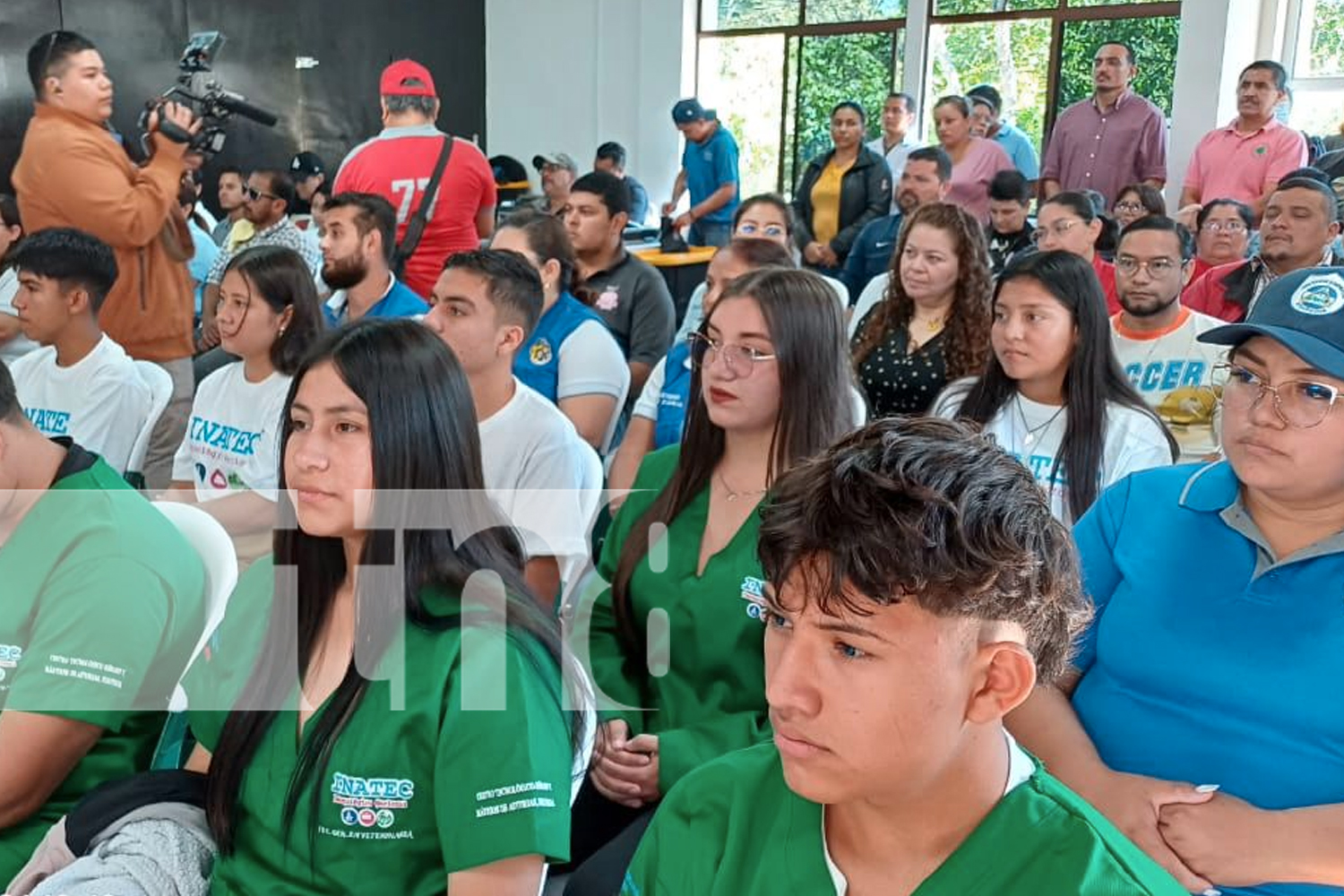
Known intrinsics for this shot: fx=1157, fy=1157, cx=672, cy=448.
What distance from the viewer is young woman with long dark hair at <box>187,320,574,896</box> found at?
51.7 inches

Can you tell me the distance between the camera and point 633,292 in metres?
4.00

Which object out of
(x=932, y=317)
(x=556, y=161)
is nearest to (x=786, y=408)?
(x=932, y=317)

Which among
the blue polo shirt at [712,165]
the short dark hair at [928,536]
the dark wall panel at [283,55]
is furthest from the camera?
the dark wall panel at [283,55]

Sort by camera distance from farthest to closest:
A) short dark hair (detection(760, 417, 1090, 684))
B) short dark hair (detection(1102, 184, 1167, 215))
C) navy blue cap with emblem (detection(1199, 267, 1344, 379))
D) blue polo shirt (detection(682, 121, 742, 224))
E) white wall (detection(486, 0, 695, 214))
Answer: white wall (detection(486, 0, 695, 214)), blue polo shirt (detection(682, 121, 742, 224)), short dark hair (detection(1102, 184, 1167, 215)), navy blue cap with emblem (detection(1199, 267, 1344, 379)), short dark hair (detection(760, 417, 1090, 684))

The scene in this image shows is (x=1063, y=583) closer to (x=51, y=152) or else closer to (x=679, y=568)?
(x=679, y=568)

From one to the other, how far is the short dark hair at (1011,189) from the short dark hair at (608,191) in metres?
1.92

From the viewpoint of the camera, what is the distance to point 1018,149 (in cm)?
693

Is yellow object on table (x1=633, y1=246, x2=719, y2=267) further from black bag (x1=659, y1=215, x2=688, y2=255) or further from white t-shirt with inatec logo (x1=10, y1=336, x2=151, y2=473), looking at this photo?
white t-shirt with inatec logo (x1=10, y1=336, x2=151, y2=473)

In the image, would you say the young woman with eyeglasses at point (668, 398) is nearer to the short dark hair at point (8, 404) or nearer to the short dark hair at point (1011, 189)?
the short dark hair at point (8, 404)

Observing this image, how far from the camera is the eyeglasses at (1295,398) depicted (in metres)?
1.42

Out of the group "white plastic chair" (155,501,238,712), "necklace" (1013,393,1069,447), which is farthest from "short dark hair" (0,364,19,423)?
"necklace" (1013,393,1069,447)

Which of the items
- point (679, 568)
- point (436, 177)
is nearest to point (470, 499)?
point (679, 568)

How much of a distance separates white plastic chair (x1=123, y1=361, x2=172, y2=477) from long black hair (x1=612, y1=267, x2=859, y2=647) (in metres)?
1.63

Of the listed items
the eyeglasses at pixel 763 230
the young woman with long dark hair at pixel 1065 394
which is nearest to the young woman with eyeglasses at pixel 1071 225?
the eyeglasses at pixel 763 230
